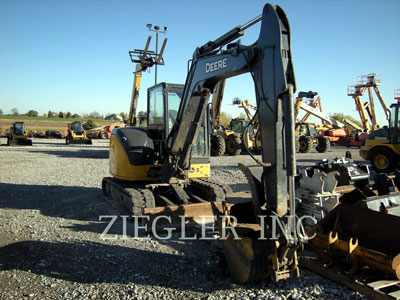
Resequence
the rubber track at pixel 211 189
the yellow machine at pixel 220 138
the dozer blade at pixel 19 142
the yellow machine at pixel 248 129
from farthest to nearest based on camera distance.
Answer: the dozer blade at pixel 19 142
the yellow machine at pixel 248 129
the yellow machine at pixel 220 138
the rubber track at pixel 211 189

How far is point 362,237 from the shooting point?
4.04 metres

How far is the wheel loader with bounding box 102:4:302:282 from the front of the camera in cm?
325

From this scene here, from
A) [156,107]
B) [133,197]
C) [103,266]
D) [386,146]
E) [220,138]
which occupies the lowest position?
[103,266]

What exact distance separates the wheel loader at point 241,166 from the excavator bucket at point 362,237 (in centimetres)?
65

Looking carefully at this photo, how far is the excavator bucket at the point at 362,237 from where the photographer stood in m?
3.31

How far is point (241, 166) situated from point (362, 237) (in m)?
1.81

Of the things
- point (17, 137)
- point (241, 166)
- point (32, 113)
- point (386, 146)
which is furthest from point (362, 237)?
point (32, 113)

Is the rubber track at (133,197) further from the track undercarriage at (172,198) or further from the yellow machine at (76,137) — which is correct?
the yellow machine at (76,137)

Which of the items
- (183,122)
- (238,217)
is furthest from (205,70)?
(238,217)

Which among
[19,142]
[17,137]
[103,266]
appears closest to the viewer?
[103,266]

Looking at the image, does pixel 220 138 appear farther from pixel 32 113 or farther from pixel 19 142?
pixel 32 113

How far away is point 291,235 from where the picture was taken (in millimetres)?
3062

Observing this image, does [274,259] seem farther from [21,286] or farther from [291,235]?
[21,286]

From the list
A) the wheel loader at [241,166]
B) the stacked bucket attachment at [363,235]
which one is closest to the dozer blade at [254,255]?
the wheel loader at [241,166]
